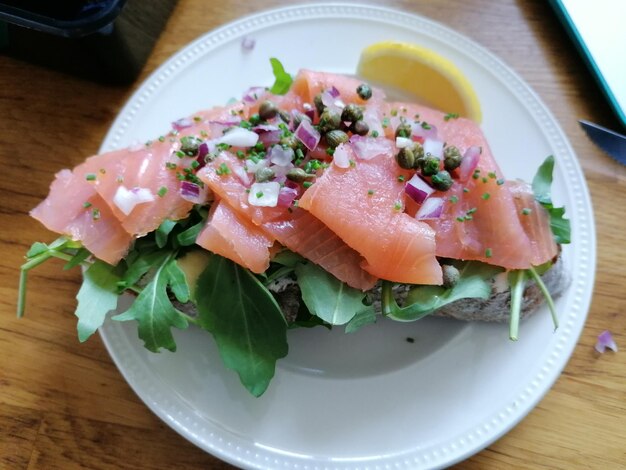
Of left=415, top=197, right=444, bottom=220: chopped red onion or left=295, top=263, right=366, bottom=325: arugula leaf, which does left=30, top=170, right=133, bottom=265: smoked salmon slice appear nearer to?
left=295, top=263, right=366, bottom=325: arugula leaf

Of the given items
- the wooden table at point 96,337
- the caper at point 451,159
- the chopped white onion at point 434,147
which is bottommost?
the wooden table at point 96,337

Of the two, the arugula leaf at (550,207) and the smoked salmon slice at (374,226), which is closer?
the smoked salmon slice at (374,226)

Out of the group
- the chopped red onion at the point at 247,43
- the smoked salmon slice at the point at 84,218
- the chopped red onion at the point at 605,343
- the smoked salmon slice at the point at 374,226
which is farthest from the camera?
the chopped red onion at the point at 247,43

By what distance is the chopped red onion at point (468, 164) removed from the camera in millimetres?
1568

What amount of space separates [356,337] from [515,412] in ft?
1.61

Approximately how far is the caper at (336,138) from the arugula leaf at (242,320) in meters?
0.41

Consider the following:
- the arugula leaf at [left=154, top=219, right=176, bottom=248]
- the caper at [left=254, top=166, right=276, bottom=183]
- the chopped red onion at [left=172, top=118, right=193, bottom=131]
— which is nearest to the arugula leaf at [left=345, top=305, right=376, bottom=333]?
the caper at [left=254, top=166, right=276, bottom=183]

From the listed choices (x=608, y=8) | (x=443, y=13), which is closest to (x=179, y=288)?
(x=443, y=13)

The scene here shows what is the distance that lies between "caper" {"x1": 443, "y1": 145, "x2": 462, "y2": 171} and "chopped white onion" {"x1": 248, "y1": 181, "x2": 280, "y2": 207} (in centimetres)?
45

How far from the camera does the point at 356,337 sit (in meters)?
1.79

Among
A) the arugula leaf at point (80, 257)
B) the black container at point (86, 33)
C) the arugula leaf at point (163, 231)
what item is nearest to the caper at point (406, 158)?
the arugula leaf at point (163, 231)

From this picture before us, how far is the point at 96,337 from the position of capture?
1.83m

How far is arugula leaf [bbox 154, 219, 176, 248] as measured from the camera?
1.52 m

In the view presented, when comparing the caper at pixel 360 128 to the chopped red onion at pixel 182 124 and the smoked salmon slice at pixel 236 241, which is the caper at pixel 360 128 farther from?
the chopped red onion at pixel 182 124
